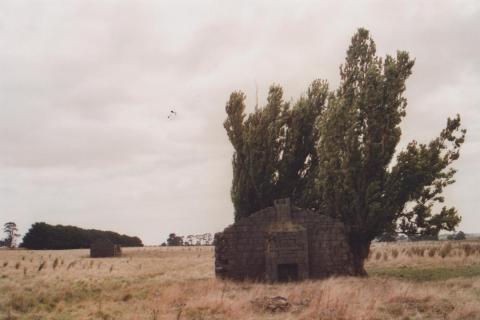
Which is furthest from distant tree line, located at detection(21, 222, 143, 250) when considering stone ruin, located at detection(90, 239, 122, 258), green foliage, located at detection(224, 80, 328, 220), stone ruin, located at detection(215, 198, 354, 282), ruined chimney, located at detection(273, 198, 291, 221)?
ruined chimney, located at detection(273, 198, 291, 221)

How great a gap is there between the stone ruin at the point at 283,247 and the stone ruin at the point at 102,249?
32841 millimetres

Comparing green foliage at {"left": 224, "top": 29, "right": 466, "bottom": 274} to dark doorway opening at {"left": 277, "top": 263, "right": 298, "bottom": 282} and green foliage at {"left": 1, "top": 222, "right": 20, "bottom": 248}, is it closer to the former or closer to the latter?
dark doorway opening at {"left": 277, "top": 263, "right": 298, "bottom": 282}

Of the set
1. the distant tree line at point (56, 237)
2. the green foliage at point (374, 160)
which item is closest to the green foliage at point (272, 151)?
the green foliage at point (374, 160)

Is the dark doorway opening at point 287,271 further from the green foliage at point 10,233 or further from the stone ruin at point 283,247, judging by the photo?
the green foliage at point 10,233

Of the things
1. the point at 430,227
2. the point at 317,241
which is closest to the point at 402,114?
the point at 430,227

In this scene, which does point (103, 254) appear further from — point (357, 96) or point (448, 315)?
point (448, 315)

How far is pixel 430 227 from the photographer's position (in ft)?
69.6

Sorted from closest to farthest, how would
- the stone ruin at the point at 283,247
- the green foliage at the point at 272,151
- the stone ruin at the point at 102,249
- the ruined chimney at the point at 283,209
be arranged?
the stone ruin at the point at 283,247 < the ruined chimney at the point at 283,209 < the green foliage at the point at 272,151 < the stone ruin at the point at 102,249

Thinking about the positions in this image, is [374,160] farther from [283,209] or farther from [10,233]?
[10,233]

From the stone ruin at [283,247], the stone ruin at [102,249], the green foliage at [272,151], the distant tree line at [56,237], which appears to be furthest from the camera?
the distant tree line at [56,237]

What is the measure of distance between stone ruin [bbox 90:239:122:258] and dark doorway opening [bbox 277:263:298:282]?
3439 cm

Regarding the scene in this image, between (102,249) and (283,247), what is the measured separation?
35164 millimetres

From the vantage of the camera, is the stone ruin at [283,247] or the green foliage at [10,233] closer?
the stone ruin at [283,247]

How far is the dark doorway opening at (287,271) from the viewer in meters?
19.3
